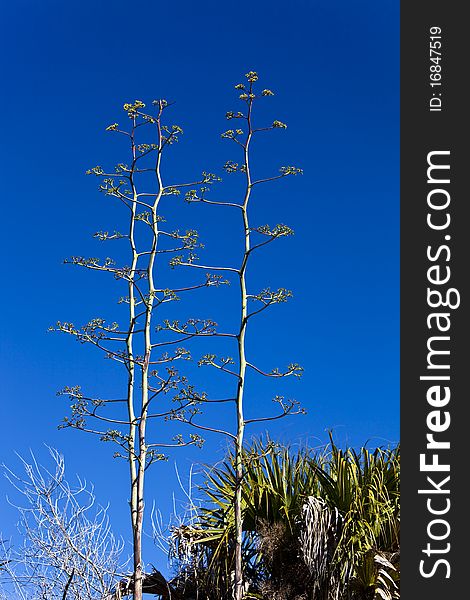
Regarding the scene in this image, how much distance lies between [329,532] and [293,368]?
142cm

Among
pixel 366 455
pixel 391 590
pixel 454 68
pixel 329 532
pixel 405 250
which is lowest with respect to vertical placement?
pixel 391 590

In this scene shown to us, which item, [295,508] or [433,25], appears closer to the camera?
[433,25]

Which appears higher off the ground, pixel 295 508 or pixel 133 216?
pixel 133 216

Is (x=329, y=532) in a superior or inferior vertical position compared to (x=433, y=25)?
inferior

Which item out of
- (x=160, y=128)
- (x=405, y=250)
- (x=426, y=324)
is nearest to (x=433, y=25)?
(x=405, y=250)

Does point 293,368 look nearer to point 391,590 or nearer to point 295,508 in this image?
point 295,508

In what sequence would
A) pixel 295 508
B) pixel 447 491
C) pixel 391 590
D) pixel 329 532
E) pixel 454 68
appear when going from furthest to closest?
pixel 295 508 < pixel 329 532 < pixel 391 590 < pixel 454 68 < pixel 447 491

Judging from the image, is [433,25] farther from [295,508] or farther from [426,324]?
[295,508]

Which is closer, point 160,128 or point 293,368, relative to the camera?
point 293,368

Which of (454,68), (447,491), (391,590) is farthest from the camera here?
(391,590)

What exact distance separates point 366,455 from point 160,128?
360cm

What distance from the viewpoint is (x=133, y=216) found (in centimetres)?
791

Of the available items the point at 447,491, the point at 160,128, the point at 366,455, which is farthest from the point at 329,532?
the point at 160,128

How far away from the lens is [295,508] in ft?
25.7
